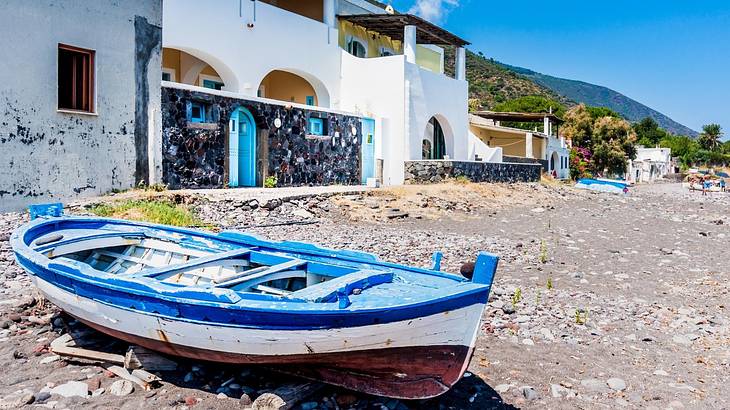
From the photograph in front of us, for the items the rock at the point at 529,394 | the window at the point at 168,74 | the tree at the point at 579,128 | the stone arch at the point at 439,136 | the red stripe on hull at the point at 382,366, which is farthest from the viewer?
the tree at the point at 579,128

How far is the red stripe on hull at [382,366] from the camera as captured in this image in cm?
390

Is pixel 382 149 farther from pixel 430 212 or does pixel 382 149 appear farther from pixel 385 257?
pixel 385 257

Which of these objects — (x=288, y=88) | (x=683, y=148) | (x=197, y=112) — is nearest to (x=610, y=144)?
(x=288, y=88)

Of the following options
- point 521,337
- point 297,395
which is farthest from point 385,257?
point 297,395

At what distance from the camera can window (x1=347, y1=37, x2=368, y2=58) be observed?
80.4 ft

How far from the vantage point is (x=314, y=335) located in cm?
368

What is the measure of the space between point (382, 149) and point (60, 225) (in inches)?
667

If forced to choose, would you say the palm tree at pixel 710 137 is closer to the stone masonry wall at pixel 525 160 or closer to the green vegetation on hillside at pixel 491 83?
the green vegetation on hillside at pixel 491 83

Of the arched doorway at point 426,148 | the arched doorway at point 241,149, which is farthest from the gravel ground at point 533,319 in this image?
the arched doorway at point 426,148

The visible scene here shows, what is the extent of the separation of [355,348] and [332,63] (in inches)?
782

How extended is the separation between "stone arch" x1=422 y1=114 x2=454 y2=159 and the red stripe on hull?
73.1 feet

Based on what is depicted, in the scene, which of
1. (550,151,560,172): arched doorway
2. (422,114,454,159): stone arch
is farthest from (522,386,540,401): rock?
(550,151,560,172): arched doorway

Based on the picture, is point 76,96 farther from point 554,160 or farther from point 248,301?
point 554,160

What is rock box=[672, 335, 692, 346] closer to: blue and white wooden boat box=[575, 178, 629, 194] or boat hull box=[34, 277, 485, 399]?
boat hull box=[34, 277, 485, 399]
